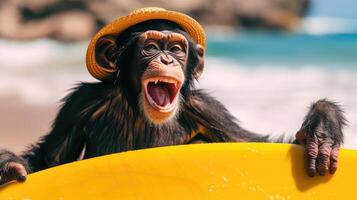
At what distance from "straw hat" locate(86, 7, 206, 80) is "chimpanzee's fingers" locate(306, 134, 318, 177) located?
1211 mm

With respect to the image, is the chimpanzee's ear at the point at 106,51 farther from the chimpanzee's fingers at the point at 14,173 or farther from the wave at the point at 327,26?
the wave at the point at 327,26

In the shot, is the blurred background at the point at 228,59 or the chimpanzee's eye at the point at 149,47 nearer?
the chimpanzee's eye at the point at 149,47

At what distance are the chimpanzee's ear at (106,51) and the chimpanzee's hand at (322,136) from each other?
1.27 metres

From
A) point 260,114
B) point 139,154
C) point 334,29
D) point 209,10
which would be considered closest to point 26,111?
point 260,114

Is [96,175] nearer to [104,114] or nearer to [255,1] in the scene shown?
[104,114]

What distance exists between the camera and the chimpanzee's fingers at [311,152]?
4.08 metres

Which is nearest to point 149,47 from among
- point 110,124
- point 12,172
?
point 110,124

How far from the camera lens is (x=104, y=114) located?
5352 millimetres

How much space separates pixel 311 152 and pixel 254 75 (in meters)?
15.4

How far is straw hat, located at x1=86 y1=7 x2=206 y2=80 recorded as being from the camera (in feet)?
16.6

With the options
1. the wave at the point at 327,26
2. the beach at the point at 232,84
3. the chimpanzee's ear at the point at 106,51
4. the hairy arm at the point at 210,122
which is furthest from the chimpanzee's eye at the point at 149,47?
the wave at the point at 327,26

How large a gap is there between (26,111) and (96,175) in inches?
335

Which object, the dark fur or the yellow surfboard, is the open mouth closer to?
the dark fur

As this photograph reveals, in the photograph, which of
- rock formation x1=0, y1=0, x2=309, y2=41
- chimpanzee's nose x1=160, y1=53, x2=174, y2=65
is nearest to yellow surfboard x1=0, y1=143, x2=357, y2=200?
chimpanzee's nose x1=160, y1=53, x2=174, y2=65
